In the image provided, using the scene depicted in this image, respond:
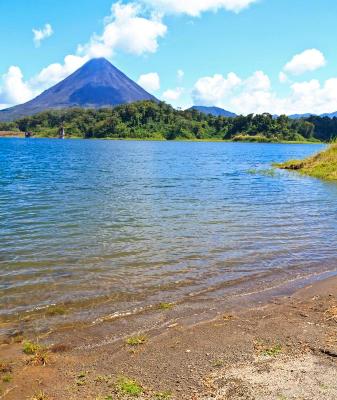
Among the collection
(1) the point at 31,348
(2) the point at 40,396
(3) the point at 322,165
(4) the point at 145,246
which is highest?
(3) the point at 322,165

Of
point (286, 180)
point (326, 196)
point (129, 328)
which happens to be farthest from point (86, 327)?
point (286, 180)

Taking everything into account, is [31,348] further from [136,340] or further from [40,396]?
[136,340]

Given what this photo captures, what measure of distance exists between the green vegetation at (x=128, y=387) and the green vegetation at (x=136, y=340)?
3.63ft

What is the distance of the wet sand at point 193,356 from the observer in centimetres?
518

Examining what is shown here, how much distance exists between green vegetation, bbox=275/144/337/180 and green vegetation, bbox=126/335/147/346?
32674 mm

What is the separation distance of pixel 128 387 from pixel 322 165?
3898 centimetres

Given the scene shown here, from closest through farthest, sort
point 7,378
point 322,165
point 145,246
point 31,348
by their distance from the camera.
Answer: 1. point 7,378
2. point 31,348
3. point 145,246
4. point 322,165

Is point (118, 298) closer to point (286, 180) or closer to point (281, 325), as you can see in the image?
point (281, 325)

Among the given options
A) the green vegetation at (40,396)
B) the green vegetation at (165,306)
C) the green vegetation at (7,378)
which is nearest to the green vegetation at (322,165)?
the green vegetation at (165,306)

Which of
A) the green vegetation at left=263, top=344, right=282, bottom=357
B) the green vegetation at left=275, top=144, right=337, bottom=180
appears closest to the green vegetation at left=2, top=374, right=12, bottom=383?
the green vegetation at left=263, top=344, right=282, bottom=357

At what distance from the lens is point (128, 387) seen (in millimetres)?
5246

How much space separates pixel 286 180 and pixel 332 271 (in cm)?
2650

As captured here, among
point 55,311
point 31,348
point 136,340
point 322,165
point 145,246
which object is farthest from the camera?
point 322,165

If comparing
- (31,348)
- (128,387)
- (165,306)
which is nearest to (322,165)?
(165,306)
